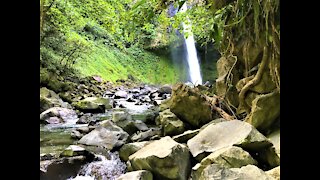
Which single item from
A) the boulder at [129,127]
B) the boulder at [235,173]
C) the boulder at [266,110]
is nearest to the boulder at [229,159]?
the boulder at [235,173]

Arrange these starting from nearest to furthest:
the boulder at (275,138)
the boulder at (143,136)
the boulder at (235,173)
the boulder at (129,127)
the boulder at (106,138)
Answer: the boulder at (235,173)
the boulder at (275,138)
the boulder at (106,138)
the boulder at (143,136)
the boulder at (129,127)

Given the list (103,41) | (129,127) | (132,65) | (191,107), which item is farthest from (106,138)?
Answer: (132,65)

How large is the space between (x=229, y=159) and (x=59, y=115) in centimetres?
564

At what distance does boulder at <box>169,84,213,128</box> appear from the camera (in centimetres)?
599

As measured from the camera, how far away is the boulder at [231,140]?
3.61m

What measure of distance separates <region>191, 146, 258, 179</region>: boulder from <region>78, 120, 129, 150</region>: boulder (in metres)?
2.18

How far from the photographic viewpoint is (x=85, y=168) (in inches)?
175

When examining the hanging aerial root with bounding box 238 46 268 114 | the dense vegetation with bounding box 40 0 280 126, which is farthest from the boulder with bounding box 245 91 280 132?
the hanging aerial root with bounding box 238 46 268 114

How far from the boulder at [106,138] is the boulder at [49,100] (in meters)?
3.52

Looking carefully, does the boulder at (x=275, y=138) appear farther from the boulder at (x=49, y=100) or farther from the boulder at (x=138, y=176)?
the boulder at (x=49, y=100)

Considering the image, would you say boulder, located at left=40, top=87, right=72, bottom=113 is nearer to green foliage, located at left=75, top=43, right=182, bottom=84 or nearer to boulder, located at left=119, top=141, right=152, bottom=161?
boulder, located at left=119, top=141, right=152, bottom=161

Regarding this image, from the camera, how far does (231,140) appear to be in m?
3.76

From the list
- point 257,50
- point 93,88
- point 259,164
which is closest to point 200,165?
point 259,164
